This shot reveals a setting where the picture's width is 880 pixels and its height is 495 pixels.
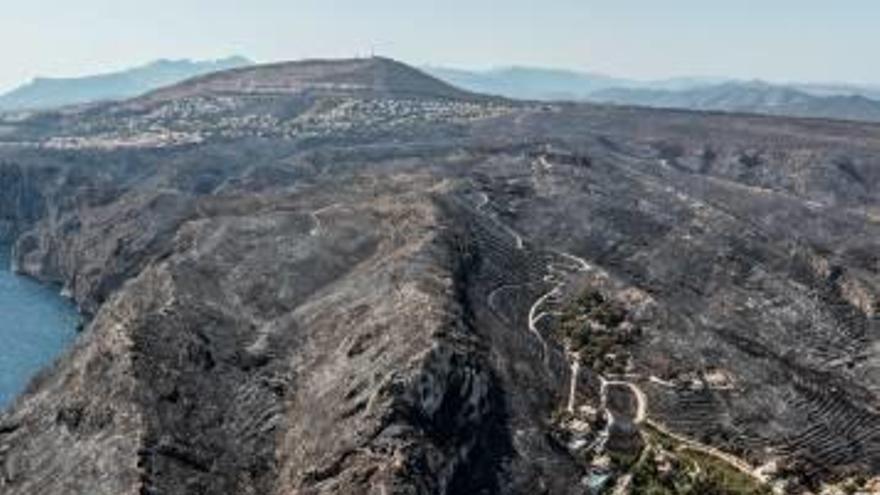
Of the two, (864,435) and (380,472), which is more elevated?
(380,472)

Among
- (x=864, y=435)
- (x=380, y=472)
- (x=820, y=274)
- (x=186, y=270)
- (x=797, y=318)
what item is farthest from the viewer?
(x=820, y=274)

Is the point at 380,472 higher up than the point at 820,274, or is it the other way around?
the point at 380,472

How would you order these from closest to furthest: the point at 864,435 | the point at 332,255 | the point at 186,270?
the point at 864,435 < the point at 186,270 < the point at 332,255

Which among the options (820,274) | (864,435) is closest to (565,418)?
(864,435)

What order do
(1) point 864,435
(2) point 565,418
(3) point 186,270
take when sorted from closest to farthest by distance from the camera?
(2) point 565,418, (1) point 864,435, (3) point 186,270

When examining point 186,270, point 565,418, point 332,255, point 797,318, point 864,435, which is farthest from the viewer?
point 797,318

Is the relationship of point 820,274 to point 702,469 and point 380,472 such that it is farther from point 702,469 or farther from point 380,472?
point 380,472

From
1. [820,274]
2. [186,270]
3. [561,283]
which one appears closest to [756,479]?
[561,283]

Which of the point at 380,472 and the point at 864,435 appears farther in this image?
the point at 864,435

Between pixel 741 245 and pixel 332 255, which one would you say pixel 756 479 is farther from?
pixel 741 245

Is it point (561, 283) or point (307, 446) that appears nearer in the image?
point (307, 446)
